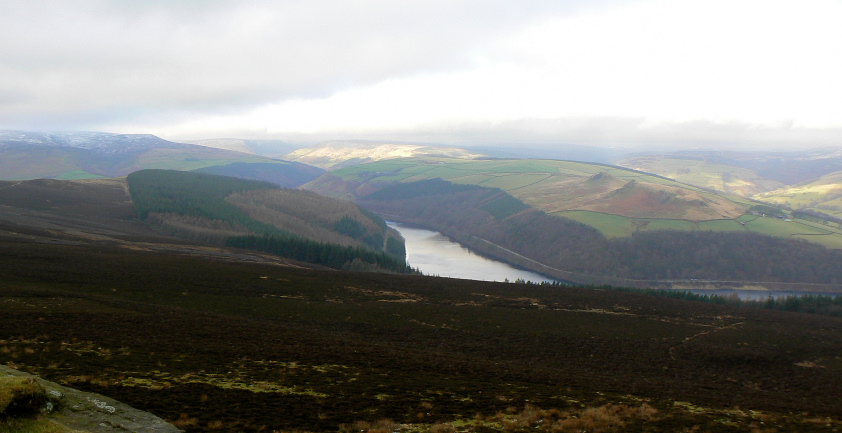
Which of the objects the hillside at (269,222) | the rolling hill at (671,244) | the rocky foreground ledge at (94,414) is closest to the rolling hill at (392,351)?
the rocky foreground ledge at (94,414)

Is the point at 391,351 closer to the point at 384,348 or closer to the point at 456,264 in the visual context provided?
the point at 384,348

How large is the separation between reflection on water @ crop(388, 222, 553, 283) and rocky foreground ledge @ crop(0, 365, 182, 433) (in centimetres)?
10784

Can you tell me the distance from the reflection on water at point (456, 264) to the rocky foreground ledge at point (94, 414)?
108m

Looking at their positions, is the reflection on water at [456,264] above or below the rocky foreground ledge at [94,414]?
below

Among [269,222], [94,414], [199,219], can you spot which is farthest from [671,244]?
[94,414]

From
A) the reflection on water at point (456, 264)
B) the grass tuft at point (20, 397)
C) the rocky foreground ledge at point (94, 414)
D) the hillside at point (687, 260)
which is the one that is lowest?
the reflection on water at point (456, 264)

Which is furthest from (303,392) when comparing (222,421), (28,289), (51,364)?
(28,289)

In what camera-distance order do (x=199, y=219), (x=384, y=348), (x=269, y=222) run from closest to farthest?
(x=384, y=348) → (x=199, y=219) → (x=269, y=222)

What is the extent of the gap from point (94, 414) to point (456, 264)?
13334 cm

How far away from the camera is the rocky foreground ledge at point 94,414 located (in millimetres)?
14148

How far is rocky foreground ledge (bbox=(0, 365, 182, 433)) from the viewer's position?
46.4 ft

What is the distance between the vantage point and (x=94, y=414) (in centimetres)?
1517

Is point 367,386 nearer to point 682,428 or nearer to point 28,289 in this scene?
point 682,428

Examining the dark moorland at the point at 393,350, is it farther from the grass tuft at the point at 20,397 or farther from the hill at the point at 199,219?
the hill at the point at 199,219
